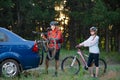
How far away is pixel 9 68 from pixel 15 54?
0.46 meters

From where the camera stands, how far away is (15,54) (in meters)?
13.0

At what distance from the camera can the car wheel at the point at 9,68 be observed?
1270cm

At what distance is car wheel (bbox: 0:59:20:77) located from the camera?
1270 cm

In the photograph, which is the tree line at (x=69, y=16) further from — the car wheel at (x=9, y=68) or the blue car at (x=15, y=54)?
the car wheel at (x=9, y=68)

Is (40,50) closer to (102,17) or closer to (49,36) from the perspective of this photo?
(49,36)

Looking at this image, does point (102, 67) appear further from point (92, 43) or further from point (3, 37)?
point (3, 37)

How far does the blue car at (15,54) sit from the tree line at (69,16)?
404 inches

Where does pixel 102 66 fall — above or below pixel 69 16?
below

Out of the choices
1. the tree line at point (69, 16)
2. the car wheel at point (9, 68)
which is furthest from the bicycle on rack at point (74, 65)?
the tree line at point (69, 16)

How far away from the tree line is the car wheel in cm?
1079

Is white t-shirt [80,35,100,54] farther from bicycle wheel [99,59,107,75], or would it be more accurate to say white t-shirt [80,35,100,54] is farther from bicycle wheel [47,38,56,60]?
bicycle wheel [99,59,107,75]

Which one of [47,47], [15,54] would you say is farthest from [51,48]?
[15,54]

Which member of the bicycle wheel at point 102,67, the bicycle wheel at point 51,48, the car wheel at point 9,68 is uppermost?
the bicycle wheel at point 51,48

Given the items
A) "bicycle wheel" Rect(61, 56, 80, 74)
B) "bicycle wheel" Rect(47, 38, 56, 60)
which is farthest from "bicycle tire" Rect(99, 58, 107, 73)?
"bicycle wheel" Rect(47, 38, 56, 60)
